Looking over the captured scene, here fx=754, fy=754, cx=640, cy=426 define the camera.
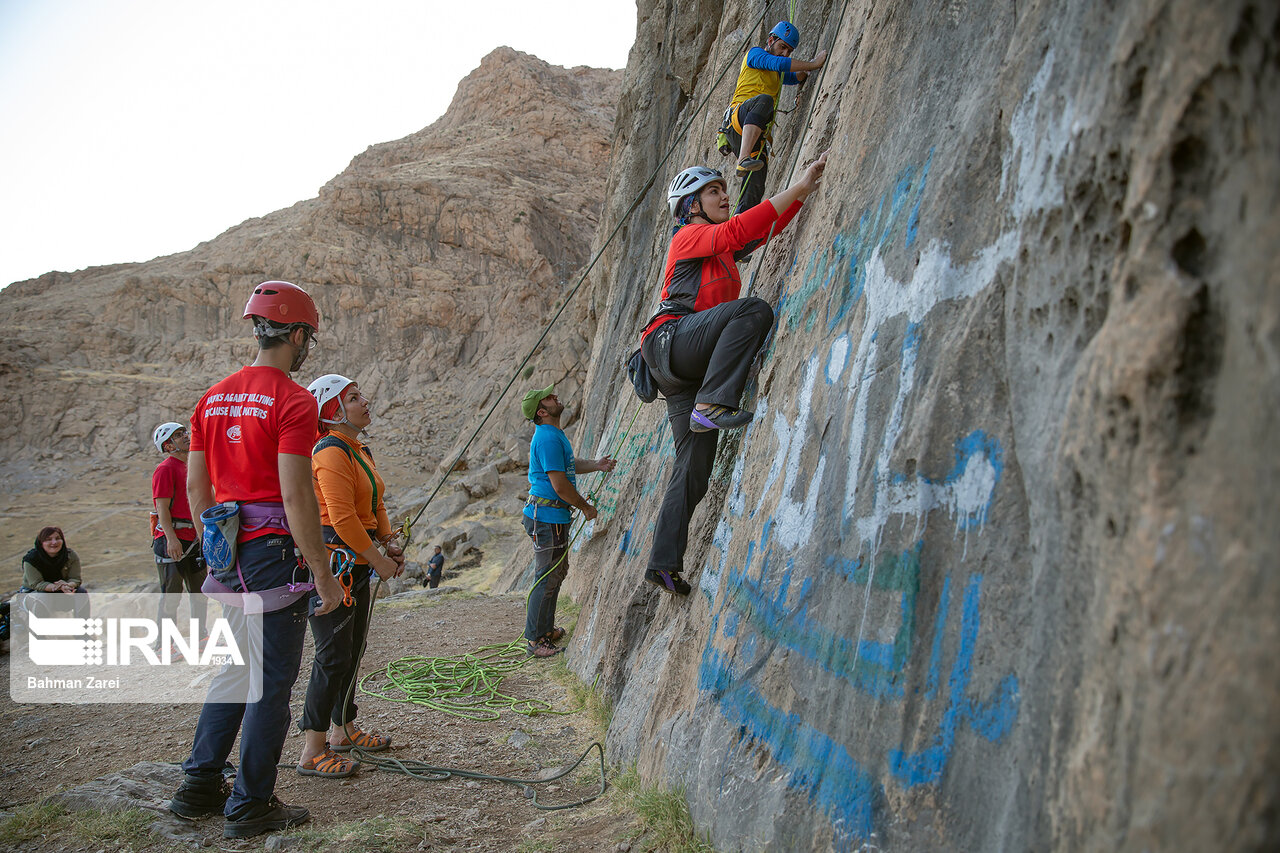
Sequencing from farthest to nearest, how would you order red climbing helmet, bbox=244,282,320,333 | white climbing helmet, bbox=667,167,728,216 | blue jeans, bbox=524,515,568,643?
blue jeans, bbox=524,515,568,643 → white climbing helmet, bbox=667,167,728,216 → red climbing helmet, bbox=244,282,320,333

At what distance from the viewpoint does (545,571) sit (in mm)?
5996

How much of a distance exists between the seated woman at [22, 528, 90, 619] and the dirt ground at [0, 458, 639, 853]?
1.98ft

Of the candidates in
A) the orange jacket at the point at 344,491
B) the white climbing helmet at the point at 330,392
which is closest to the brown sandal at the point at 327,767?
the orange jacket at the point at 344,491

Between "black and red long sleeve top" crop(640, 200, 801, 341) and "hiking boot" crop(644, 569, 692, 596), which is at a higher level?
"black and red long sleeve top" crop(640, 200, 801, 341)

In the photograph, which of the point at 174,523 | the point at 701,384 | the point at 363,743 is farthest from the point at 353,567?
the point at 174,523

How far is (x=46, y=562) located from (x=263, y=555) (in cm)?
603

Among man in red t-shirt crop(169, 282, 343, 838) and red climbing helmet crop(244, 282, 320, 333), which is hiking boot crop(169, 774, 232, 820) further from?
red climbing helmet crop(244, 282, 320, 333)

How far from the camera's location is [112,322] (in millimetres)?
34344

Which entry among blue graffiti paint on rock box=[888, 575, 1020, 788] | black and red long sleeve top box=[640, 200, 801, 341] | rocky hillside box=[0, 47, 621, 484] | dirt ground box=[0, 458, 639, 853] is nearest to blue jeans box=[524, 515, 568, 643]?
dirt ground box=[0, 458, 639, 853]

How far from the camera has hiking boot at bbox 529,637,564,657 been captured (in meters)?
6.09

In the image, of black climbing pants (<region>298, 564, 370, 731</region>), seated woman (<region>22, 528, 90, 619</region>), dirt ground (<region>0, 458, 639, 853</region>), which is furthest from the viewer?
seated woman (<region>22, 528, 90, 619</region>)

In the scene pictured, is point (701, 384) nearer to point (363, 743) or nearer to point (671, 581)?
point (671, 581)

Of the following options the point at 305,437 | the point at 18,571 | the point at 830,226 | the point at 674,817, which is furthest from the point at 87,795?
the point at 18,571

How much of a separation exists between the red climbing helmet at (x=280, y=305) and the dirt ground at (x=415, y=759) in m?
2.14
